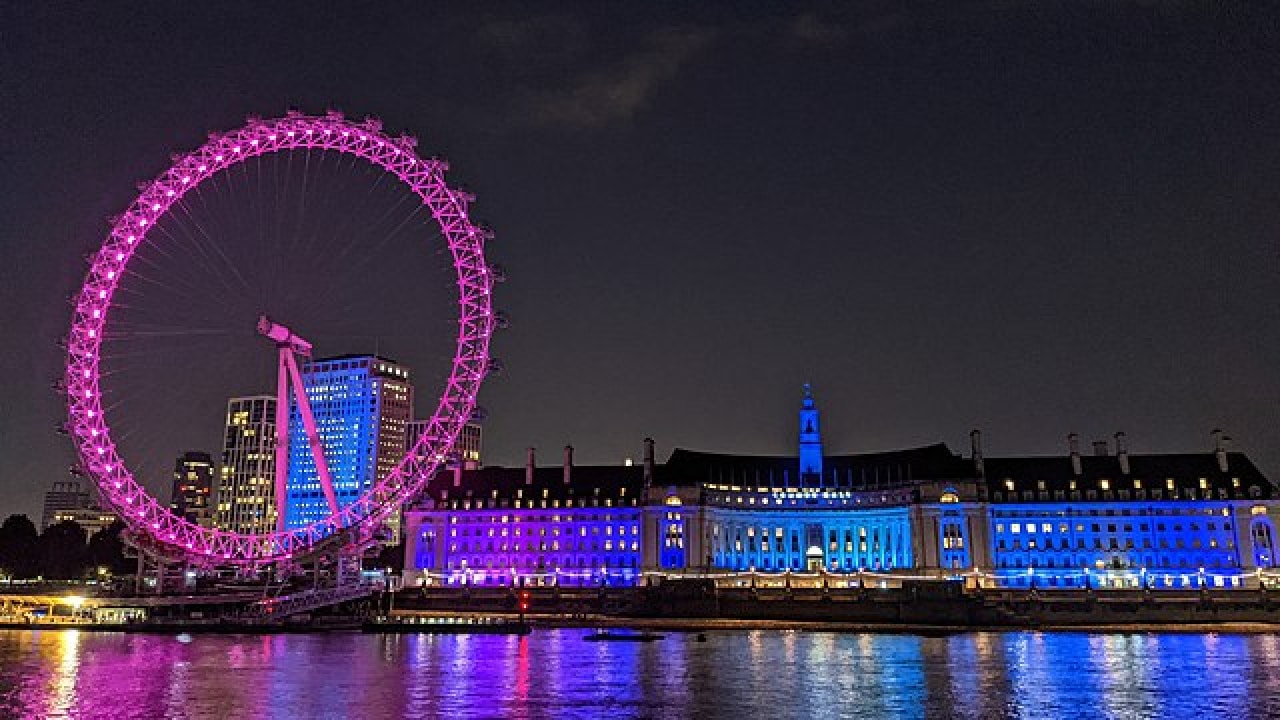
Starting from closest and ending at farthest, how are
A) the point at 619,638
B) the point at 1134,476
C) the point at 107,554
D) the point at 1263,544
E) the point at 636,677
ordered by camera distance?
the point at 636,677 < the point at 619,638 < the point at 1263,544 < the point at 1134,476 < the point at 107,554

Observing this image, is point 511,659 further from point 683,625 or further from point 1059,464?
point 1059,464

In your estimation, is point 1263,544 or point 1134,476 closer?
point 1263,544

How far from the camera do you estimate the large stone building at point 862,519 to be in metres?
137

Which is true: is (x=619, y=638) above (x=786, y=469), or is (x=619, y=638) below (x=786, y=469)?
below

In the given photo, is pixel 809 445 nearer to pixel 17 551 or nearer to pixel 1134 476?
pixel 1134 476

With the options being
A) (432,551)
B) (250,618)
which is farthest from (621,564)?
(250,618)

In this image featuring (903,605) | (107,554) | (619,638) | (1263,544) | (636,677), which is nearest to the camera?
(636,677)

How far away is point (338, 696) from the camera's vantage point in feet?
147

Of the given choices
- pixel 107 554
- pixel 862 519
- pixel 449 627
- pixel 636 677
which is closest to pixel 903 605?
pixel 449 627

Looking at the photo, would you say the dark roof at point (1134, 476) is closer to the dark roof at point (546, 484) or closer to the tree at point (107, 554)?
the dark roof at point (546, 484)

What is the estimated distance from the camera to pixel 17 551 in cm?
14425

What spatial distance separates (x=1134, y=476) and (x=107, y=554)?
15026 centimetres

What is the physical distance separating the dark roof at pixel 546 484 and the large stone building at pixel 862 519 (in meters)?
0.30

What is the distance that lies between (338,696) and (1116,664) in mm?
43220
